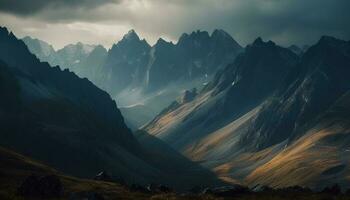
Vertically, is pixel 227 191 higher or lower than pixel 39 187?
lower

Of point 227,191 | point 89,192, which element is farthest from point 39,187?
point 227,191

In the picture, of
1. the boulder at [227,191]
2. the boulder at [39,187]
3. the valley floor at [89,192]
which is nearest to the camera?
the valley floor at [89,192]

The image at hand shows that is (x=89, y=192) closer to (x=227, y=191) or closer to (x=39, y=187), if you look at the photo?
(x=39, y=187)

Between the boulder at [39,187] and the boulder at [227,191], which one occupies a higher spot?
the boulder at [39,187]

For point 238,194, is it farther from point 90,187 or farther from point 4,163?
point 4,163

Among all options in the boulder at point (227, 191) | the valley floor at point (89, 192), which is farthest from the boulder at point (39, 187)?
the boulder at point (227, 191)

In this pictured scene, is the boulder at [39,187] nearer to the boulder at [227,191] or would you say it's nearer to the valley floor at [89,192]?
the valley floor at [89,192]

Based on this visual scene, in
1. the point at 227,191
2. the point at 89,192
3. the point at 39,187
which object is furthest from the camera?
the point at 227,191

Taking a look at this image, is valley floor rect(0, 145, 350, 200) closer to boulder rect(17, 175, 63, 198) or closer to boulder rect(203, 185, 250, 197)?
boulder rect(203, 185, 250, 197)

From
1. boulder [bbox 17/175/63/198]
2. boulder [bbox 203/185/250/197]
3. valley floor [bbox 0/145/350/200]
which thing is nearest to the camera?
valley floor [bbox 0/145/350/200]

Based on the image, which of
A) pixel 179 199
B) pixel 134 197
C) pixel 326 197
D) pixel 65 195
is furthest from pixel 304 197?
pixel 65 195

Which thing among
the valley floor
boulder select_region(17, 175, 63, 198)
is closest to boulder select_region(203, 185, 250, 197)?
the valley floor

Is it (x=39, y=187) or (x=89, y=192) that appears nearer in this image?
(x=89, y=192)

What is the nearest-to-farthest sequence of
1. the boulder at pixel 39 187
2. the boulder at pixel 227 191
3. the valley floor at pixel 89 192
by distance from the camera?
the valley floor at pixel 89 192
the boulder at pixel 39 187
the boulder at pixel 227 191
